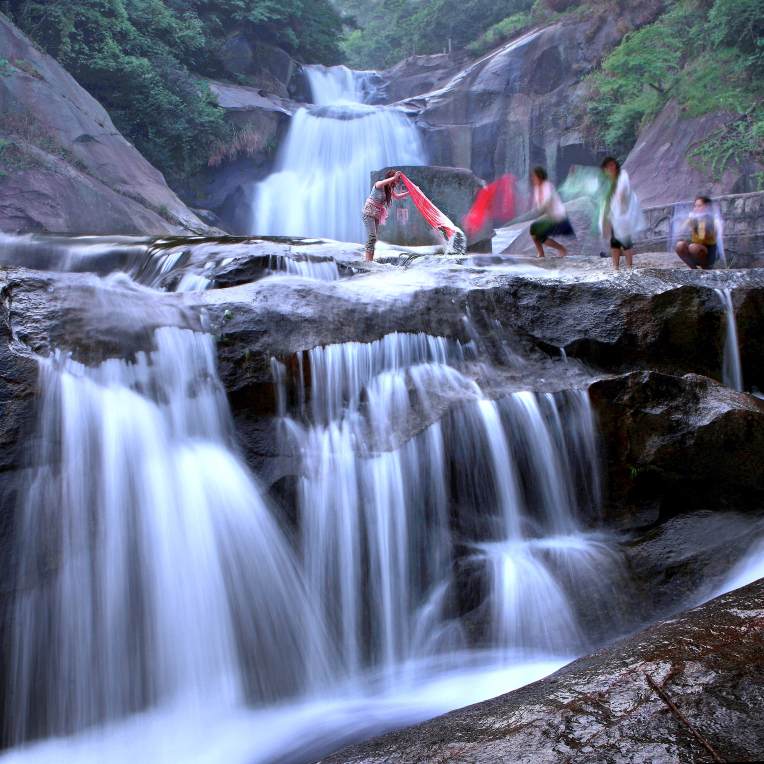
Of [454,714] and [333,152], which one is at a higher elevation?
[333,152]

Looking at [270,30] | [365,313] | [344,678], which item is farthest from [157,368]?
[270,30]

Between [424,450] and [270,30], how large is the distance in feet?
82.1

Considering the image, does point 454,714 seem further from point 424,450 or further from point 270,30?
point 270,30

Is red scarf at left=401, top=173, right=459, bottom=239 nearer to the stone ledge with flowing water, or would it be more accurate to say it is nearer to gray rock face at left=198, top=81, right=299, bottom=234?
the stone ledge with flowing water

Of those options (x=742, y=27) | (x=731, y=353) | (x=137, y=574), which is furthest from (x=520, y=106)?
(x=137, y=574)

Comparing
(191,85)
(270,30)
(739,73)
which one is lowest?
(739,73)

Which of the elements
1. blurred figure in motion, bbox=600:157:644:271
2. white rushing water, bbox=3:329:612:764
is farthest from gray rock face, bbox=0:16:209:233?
blurred figure in motion, bbox=600:157:644:271

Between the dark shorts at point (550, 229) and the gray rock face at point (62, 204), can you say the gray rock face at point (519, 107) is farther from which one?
the dark shorts at point (550, 229)

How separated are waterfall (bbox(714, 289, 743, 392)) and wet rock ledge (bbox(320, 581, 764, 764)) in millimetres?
4111

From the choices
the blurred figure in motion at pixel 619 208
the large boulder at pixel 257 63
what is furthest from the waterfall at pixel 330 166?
the blurred figure in motion at pixel 619 208

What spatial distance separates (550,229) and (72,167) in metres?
10.8

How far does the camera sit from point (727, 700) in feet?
5.95

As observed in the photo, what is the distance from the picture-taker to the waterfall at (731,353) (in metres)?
5.91

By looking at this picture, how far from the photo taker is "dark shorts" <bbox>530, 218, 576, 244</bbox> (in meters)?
8.13
